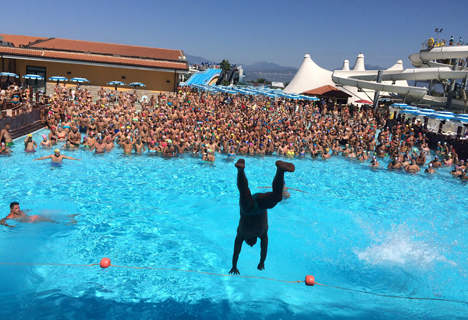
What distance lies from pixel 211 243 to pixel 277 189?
18.4ft

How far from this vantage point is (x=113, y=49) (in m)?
31.7

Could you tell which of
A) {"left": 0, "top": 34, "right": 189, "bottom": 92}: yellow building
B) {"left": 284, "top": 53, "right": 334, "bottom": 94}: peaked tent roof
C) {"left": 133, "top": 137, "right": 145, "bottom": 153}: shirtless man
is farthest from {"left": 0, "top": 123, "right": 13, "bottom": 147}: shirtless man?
{"left": 284, "top": 53, "right": 334, "bottom": 94}: peaked tent roof

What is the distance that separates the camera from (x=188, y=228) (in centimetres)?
955

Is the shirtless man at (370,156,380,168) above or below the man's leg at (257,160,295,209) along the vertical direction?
below

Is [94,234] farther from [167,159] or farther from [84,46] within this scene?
[84,46]

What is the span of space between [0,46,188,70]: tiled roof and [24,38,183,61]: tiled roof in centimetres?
240

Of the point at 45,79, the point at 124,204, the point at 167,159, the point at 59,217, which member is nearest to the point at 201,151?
the point at 167,159

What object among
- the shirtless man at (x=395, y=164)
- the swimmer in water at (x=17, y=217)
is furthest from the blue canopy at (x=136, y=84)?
the shirtless man at (x=395, y=164)

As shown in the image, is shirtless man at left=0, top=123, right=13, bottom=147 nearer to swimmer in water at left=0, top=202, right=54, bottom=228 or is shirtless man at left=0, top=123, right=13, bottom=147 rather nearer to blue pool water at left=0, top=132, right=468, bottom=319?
blue pool water at left=0, top=132, right=468, bottom=319

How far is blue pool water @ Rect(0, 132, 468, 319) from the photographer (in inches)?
251

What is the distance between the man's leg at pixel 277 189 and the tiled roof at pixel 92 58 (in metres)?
24.7

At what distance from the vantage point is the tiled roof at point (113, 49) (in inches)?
1179

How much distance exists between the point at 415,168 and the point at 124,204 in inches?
503

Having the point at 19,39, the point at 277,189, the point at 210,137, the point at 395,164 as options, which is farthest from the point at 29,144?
the point at 19,39
